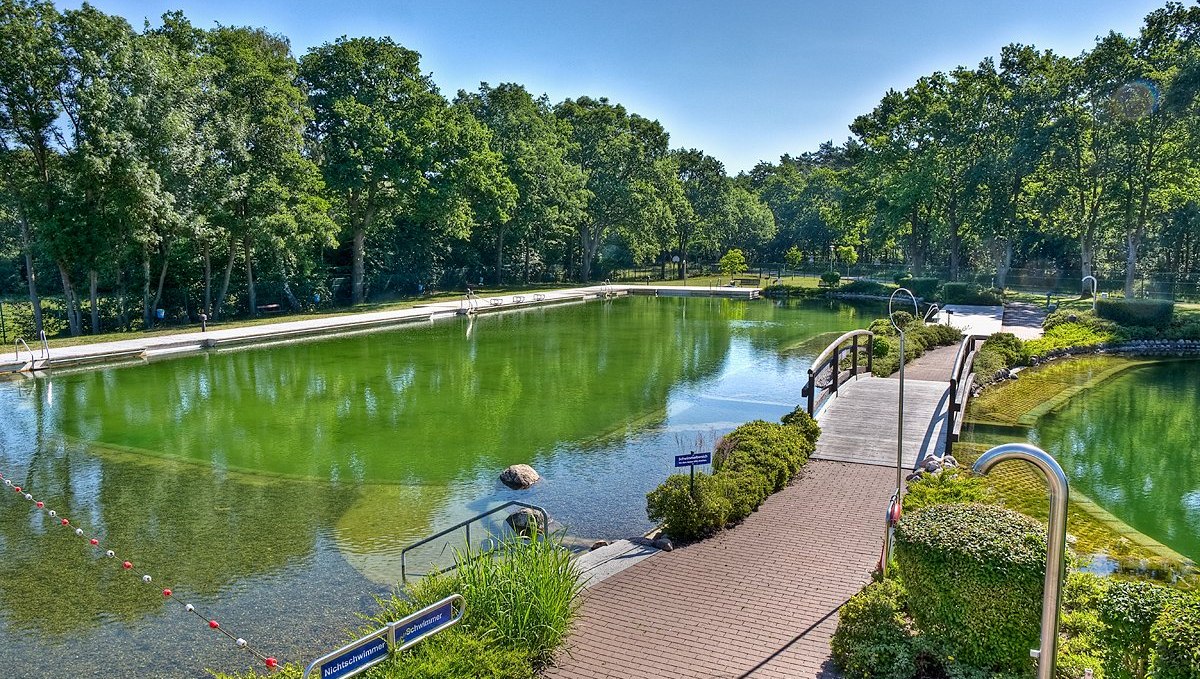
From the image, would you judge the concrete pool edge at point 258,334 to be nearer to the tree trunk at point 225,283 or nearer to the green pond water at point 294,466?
the green pond water at point 294,466

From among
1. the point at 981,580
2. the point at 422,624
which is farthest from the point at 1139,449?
the point at 422,624

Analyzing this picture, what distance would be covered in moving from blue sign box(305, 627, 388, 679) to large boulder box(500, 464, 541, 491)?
7.81 metres

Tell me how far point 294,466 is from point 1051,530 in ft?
44.1

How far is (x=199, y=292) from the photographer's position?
35.2 meters

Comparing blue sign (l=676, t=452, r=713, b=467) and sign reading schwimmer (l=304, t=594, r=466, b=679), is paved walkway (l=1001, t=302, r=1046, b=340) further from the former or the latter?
sign reading schwimmer (l=304, t=594, r=466, b=679)

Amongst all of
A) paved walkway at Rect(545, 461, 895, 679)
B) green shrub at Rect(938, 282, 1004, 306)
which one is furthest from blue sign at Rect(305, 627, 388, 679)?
green shrub at Rect(938, 282, 1004, 306)

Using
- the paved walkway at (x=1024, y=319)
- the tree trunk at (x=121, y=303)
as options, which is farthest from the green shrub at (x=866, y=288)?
the tree trunk at (x=121, y=303)

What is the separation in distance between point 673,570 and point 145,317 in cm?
3054

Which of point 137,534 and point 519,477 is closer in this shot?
point 137,534

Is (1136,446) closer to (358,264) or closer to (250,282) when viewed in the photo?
(250,282)

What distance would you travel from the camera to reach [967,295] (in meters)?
41.5

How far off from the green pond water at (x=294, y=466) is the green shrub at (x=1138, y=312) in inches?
481

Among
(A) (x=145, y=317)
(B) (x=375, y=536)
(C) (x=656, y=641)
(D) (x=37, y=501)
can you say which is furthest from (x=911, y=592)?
(A) (x=145, y=317)

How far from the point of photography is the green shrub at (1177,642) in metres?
4.84
